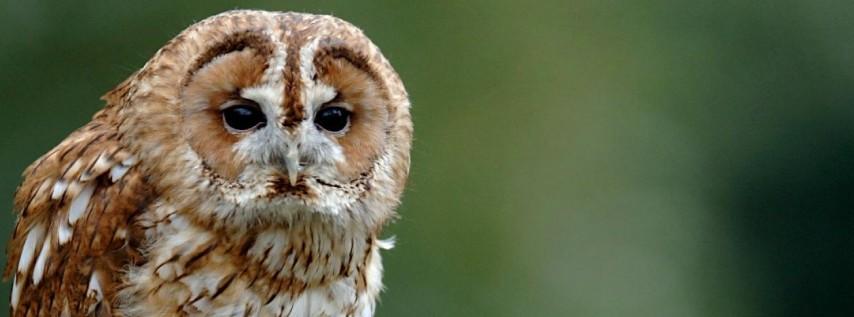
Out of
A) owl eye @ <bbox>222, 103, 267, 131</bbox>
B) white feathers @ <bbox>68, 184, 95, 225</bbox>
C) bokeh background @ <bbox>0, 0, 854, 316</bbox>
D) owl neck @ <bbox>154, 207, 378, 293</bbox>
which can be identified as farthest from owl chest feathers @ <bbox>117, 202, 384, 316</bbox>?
bokeh background @ <bbox>0, 0, 854, 316</bbox>

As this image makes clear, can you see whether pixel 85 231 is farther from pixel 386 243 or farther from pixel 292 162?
pixel 386 243

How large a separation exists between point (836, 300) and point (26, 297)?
534cm

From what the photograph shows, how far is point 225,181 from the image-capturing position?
2758 mm

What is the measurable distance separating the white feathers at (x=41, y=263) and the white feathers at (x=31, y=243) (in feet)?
0.08

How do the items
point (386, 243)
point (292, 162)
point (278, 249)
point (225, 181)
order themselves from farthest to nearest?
point (386, 243) < point (278, 249) < point (225, 181) < point (292, 162)

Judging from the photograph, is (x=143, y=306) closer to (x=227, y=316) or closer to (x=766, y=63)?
(x=227, y=316)

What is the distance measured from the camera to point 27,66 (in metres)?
4.92

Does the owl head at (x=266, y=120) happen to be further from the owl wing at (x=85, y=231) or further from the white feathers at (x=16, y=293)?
the white feathers at (x=16, y=293)

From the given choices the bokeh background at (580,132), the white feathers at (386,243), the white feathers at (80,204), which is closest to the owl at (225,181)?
the white feathers at (80,204)

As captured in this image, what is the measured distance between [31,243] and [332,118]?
2.01 ft

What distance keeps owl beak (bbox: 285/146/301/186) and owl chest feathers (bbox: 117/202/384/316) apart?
0.19m

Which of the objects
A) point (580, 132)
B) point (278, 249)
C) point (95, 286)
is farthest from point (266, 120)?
point (580, 132)

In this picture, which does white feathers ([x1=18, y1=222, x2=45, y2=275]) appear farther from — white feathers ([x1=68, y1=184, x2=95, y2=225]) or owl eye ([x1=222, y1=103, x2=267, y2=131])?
owl eye ([x1=222, y1=103, x2=267, y2=131])

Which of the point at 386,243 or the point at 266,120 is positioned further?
the point at 386,243
